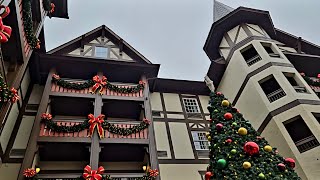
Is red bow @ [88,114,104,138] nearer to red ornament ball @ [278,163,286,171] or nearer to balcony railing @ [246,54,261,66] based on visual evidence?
red ornament ball @ [278,163,286,171]

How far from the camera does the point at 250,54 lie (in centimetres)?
1864

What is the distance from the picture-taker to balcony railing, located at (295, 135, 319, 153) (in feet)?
42.0

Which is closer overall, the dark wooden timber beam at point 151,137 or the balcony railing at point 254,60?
the dark wooden timber beam at point 151,137

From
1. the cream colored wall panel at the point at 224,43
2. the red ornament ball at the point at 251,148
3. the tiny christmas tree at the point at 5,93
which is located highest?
the cream colored wall panel at the point at 224,43

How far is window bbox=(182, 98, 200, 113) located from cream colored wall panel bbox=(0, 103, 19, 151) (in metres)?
10.0

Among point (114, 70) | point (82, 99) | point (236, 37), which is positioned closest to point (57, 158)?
point (82, 99)

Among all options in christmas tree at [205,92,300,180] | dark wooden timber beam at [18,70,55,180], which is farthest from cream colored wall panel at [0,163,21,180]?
christmas tree at [205,92,300,180]

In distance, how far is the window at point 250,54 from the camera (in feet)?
57.4

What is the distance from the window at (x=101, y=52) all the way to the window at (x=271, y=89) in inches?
395

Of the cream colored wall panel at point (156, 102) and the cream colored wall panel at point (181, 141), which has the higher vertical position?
the cream colored wall panel at point (156, 102)

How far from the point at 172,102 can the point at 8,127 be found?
31.6 feet

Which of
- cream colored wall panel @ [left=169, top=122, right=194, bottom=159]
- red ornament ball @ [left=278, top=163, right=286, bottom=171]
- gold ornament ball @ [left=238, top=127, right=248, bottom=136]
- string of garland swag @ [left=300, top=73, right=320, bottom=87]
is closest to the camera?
red ornament ball @ [left=278, top=163, right=286, bottom=171]

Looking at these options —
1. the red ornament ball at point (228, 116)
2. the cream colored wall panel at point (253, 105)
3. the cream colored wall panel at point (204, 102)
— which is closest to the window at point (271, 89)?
the cream colored wall panel at point (253, 105)

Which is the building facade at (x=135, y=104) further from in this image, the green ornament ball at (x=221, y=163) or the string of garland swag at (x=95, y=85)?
the green ornament ball at (x=221, y=163)
